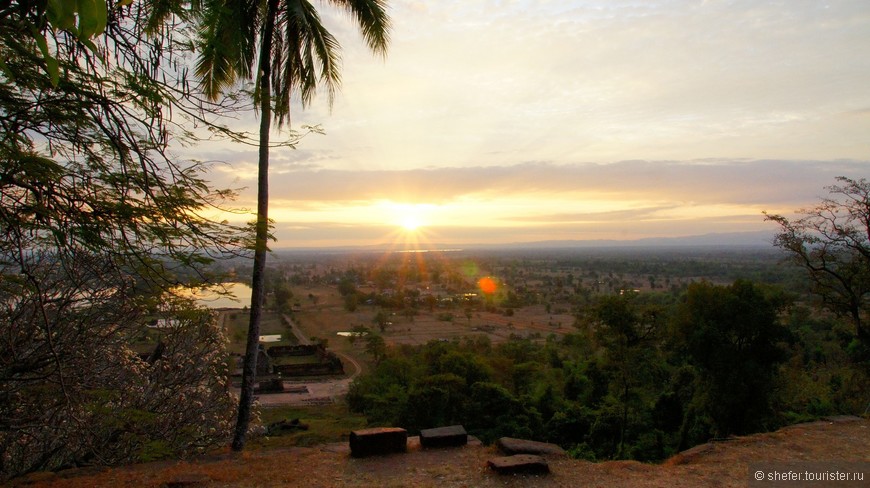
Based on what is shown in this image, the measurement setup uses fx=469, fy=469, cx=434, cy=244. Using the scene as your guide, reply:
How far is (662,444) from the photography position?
1201cm

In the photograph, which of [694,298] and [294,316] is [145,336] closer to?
[694,298]

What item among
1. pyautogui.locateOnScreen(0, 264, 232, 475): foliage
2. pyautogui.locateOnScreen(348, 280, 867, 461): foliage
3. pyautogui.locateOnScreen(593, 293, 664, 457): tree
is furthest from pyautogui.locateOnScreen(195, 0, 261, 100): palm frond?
pyautogui.locateOnScreen(593, 293, 664, 457): tree

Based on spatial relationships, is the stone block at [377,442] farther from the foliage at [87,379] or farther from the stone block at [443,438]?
the foliage at [87,379]

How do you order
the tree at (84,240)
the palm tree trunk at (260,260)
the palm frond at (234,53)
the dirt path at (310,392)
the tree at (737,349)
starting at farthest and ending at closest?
the dirt path at (310,392) → the tree at (737,349) → the palm tree trunk at (260,260) → the palm frond at (234,53) → the tree at (84,240)

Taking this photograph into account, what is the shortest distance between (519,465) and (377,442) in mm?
2011

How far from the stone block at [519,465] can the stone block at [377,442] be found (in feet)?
4.57

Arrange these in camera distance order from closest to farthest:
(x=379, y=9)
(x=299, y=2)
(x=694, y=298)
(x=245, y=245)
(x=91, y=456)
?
(x=245, y=245) → (x=91, y=456) → (x=299, y=2) → (x=379, y=9) → (x=694, y=298)

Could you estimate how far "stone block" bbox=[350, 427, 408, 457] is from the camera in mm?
6480

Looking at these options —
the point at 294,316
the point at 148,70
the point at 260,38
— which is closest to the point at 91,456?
the point at 148,70

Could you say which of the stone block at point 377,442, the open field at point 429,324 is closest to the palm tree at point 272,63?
the stone block at point 377,442

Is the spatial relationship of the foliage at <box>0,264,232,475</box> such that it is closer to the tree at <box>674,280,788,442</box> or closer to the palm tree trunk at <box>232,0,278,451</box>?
the palm tree trunk at <box>232,0,278,451</box>

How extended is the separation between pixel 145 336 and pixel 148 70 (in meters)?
6.04

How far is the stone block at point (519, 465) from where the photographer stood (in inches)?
224

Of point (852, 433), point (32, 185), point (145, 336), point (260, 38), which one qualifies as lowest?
point (852, 433)
